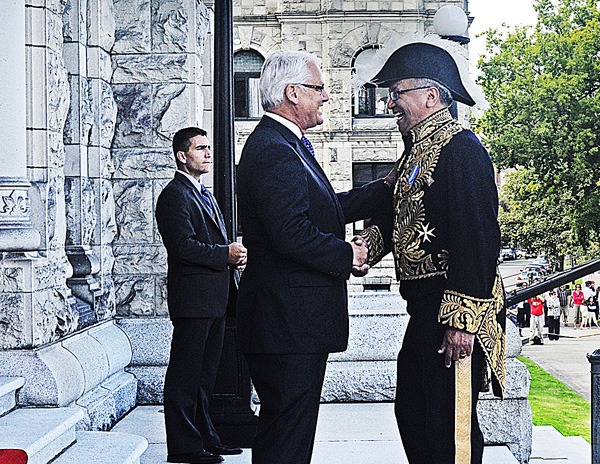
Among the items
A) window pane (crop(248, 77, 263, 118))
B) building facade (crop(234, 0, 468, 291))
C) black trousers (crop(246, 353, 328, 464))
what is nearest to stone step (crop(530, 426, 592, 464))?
black trousers (crop(246, 353, 328, 464))

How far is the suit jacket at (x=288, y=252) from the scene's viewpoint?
457cm

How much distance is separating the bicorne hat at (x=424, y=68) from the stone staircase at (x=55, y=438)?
205cm

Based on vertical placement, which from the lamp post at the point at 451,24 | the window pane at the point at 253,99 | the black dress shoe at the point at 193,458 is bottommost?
the black dress shoe at the point at 193,458

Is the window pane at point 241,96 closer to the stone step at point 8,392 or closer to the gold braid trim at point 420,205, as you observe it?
the stone step at point 8,392

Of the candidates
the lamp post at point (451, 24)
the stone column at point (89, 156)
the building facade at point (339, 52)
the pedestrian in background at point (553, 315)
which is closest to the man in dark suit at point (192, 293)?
the stone column at point (89, 156)

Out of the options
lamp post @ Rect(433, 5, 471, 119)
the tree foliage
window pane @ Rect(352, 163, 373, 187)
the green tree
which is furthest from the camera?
the green tree

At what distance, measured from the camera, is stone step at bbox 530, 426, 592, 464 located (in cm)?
822

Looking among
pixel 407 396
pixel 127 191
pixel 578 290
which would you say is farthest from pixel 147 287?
pixel 578 290

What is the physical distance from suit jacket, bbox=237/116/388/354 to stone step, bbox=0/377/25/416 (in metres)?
1.32

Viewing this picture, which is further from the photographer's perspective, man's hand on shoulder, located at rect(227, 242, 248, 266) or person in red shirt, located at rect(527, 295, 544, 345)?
person in red shirt, located at rect(527, 295, 544, 345)

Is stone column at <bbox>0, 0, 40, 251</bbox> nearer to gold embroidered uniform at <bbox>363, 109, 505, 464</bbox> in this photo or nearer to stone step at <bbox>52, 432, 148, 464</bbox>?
stone step at <bbox>52, 432, 148, 464</bbox>

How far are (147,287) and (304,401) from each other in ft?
12.7

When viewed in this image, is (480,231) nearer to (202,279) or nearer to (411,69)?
(411,69)

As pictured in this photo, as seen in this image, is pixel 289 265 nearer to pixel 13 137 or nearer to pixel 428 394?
pixel 428 394
